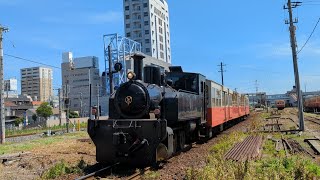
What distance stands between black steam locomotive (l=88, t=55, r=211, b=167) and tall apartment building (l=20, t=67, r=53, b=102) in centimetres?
10375

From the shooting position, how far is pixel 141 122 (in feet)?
37.1

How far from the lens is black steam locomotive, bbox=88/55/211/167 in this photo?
11.2 m

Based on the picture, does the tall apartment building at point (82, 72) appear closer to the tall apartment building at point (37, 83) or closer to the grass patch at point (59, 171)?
the tall apartment building at point (37, 83)

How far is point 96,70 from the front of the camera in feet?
360

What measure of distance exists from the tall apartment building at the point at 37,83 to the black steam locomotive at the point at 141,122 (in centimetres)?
10375

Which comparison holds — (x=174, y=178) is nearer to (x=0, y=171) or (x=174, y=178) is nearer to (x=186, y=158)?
(x=186, y=158)

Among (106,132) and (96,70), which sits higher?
(96,70)

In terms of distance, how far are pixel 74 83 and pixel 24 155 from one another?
97.4 meters

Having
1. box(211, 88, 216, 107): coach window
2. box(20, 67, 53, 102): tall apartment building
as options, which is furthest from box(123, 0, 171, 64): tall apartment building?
box(211, 88, 216, 107): coach window

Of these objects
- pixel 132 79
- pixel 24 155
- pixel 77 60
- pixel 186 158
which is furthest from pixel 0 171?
pixel 77 60

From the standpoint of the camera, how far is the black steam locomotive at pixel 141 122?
1118 centimetres

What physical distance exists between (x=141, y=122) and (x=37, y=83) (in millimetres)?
126324

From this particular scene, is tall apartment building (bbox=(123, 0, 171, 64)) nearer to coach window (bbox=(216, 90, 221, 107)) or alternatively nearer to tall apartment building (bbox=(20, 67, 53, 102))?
tall apartment building (bbox=(20, 67, 53, 102))

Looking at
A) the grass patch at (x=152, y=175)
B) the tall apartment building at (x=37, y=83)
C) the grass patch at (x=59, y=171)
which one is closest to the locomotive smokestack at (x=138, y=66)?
the grass patch at (x=152, y=175)
